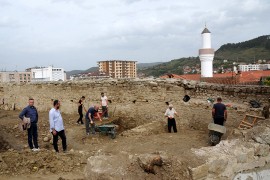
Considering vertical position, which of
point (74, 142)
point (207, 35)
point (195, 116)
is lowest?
point (74, 142)

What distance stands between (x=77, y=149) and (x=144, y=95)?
3.88m

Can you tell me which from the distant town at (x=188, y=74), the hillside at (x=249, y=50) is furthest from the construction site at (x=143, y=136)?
the hillside at (x=249, y=50)

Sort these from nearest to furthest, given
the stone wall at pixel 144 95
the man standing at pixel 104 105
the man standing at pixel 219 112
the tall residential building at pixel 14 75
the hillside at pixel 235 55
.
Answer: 1. the man standing at pixel 219 112
2. the stone wall at pixel 144 95
3. the man standing at pixel 104 105
4. the tall residential building at pixel 14 75
5. the hillside at pixel 235 55

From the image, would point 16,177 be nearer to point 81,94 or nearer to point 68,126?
point 68,126

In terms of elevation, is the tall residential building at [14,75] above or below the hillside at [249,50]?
below

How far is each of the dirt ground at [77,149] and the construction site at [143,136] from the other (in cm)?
1

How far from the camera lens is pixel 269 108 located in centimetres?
816

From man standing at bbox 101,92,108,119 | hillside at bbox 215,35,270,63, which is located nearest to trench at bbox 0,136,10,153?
man standing at bbox 101,92,108,119

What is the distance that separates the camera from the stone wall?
946 centimetres

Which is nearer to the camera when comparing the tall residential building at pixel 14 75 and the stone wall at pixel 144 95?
the stone wall at pixel 144 95

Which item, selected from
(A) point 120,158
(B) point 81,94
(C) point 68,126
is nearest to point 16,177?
(A) point 120,158

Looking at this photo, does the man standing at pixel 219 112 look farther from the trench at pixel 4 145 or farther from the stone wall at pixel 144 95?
the trench at pixel 4 145

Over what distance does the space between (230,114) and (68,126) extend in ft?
20.1

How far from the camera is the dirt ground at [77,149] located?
469 cm
